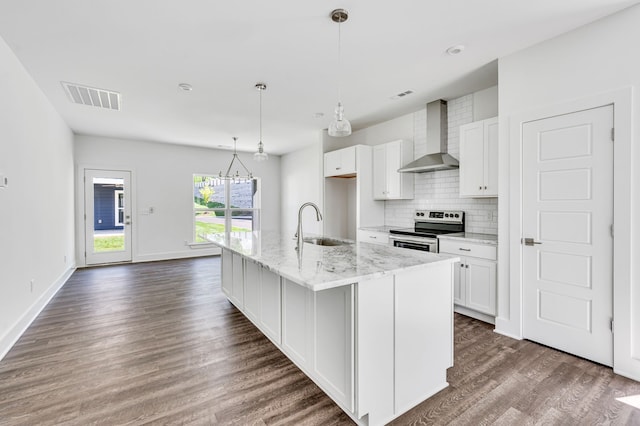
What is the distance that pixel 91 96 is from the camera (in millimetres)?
3730

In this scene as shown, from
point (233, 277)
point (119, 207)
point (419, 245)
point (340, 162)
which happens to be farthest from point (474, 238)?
point (119, 207)

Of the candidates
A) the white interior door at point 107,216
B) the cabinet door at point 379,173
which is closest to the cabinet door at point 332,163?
the cabinet door at point 379,173

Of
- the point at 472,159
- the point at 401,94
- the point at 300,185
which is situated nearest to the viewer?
the point at 472,159

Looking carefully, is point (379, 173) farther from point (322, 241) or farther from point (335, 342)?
point (335, 342)

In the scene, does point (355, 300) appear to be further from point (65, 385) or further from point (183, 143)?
point (183, 143)

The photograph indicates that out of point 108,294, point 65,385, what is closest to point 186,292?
point 108,294

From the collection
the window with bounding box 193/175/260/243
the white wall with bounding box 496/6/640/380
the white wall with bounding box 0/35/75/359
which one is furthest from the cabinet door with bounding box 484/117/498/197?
the window with bounding box 193/175/260/243

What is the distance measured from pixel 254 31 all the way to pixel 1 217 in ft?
8.63

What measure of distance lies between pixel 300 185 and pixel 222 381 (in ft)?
18.6

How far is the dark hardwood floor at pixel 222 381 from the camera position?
1.75 metres

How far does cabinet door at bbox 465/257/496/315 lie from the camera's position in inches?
119

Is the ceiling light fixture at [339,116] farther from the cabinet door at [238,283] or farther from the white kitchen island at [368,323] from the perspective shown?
the cabinet door at [238,283]

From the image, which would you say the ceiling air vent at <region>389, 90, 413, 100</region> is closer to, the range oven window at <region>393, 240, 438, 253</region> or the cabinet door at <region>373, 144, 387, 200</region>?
the cabinet door at <region>373, 144, 387, 200</region>

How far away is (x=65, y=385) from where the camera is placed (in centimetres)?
207
